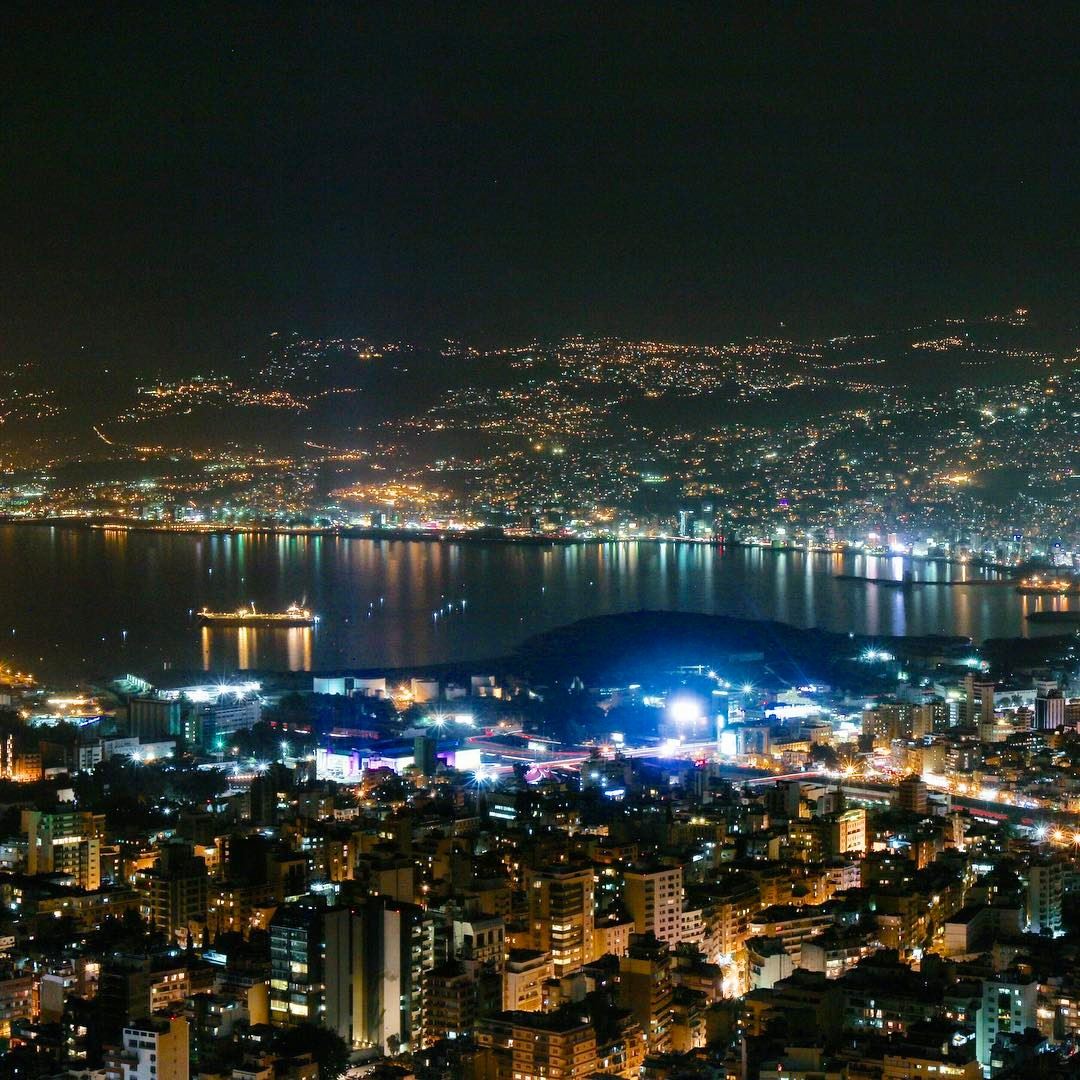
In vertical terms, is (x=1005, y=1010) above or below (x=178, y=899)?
below

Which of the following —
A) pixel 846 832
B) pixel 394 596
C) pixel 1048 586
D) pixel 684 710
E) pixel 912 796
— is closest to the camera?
pixel 846 832

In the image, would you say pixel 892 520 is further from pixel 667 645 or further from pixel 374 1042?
pixel 374 1042

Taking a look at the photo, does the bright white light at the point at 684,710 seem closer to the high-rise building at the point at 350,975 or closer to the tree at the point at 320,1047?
the high-rise building at the point at 350,975

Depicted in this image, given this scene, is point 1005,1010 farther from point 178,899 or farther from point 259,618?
point 259,618

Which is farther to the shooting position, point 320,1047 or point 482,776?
point 482,776

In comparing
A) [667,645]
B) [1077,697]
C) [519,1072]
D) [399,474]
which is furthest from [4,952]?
[399,474]

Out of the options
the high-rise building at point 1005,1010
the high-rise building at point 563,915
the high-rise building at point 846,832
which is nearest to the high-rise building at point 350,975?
the high-rise building at point 563,915

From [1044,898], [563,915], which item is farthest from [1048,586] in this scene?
[563,915]
